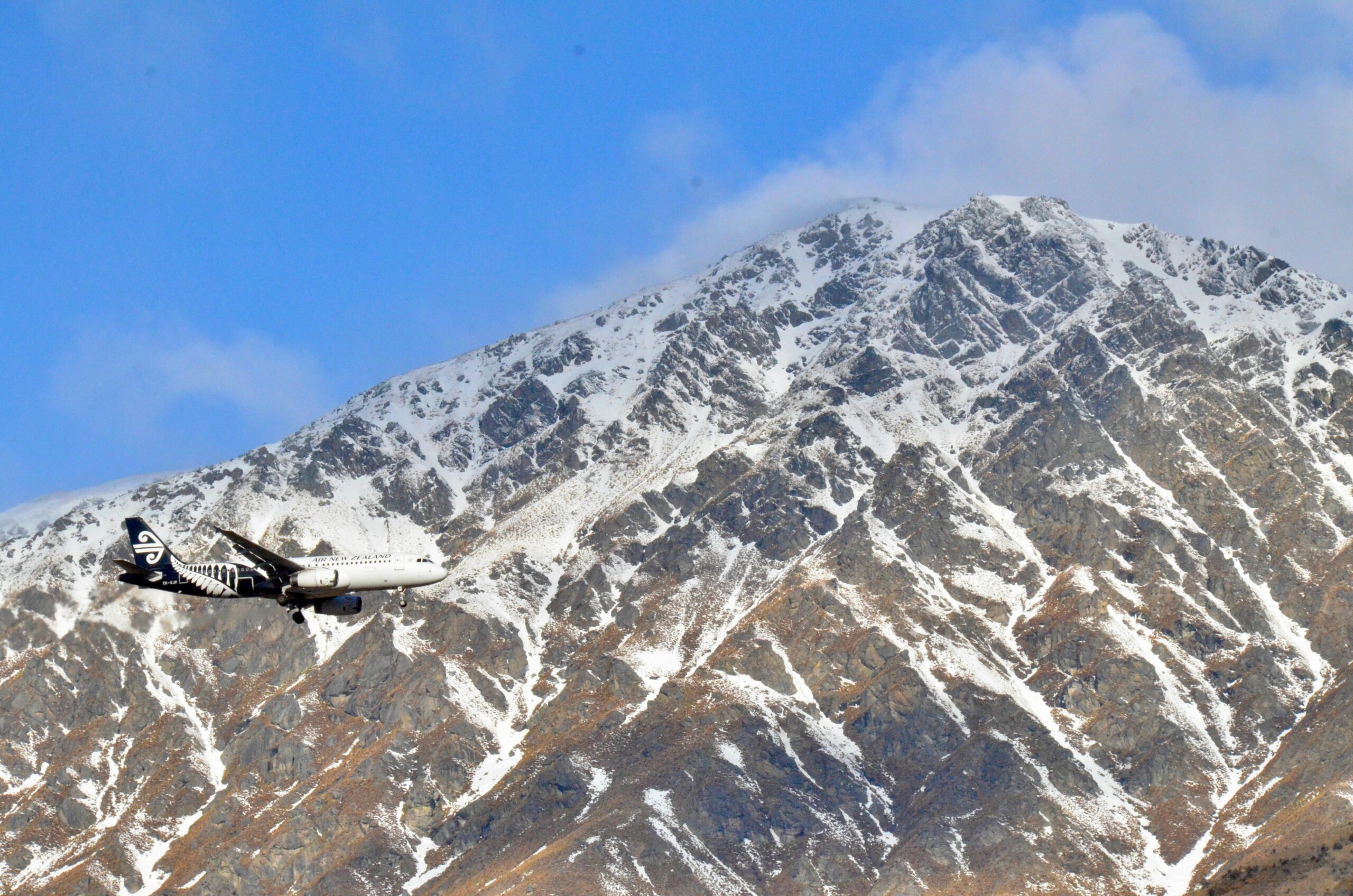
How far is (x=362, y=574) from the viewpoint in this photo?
534 feet

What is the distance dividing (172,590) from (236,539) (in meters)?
31.4

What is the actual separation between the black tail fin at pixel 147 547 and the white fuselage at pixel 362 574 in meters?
16.9

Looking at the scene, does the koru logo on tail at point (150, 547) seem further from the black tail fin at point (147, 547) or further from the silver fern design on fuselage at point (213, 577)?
the silver fern design on fuselage at point (213, 577)

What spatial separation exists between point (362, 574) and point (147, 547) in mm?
28028

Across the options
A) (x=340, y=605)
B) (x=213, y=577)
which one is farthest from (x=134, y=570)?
(x=340, y=605)

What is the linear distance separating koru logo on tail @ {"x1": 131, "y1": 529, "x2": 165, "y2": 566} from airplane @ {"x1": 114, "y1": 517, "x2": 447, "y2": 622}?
340cm

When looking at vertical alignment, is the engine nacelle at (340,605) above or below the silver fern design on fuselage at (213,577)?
below

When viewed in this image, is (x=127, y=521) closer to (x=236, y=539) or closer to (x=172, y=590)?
(x=172, y=590)

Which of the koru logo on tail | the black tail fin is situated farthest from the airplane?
the koru logo on tail

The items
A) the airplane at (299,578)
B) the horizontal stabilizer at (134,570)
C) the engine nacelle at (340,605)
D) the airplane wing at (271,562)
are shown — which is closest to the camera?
the airplane wing at (271,562)

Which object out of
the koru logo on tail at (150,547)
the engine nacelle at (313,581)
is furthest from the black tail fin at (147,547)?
the engine nacelle at (313,581)

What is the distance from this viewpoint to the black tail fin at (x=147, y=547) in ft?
571

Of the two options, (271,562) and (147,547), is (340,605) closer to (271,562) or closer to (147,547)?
(271,562)

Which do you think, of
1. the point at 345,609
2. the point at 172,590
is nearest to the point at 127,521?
the point at 172,590
